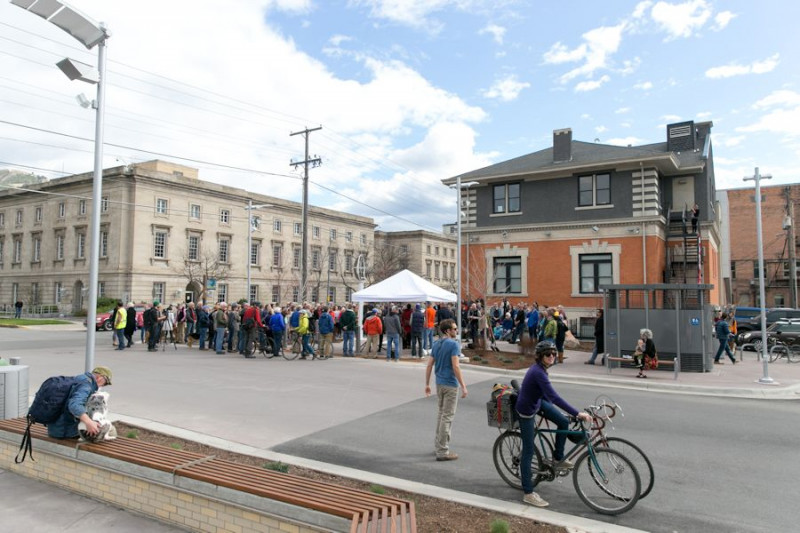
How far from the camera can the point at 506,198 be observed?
32.4 metres

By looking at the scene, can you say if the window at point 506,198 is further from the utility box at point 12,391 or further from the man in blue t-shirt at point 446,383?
the utility box at point 12,391

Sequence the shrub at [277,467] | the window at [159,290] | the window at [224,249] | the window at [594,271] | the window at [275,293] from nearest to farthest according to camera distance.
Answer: the shrub at [277,467] → the window at [594,271] → the window at [159,290] → the window at [224,249] → the window at [275,293]

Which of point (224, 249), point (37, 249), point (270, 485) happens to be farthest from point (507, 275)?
point (37, 249)

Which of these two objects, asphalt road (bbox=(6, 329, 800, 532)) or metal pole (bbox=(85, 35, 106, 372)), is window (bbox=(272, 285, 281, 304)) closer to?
asphalt road (bbox=(6, 329, 800, 532))

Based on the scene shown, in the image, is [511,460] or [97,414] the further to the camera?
[511,460]

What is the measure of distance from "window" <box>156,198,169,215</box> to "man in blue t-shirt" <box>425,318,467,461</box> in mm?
54853

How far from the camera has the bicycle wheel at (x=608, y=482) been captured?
5.42 m

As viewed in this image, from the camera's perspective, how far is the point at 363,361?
726 inches

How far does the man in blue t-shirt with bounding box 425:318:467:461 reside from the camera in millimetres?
7270

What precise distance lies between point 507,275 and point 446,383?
25165mm

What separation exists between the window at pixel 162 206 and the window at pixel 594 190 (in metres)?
43.3

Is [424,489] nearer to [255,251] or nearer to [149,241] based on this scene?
[149,241]

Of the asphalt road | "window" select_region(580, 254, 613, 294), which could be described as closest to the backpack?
the asphalt road

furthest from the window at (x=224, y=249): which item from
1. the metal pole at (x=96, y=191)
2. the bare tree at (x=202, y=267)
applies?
the metal pole at (x=96, y=191)
